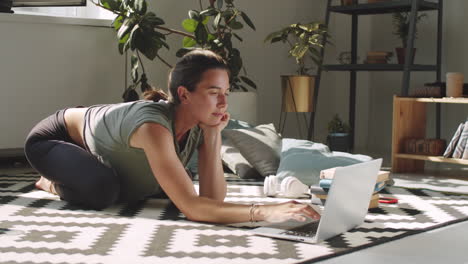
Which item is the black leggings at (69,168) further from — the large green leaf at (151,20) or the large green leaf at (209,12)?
the large green leaf at (209,12)

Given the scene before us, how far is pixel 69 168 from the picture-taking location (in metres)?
3.03

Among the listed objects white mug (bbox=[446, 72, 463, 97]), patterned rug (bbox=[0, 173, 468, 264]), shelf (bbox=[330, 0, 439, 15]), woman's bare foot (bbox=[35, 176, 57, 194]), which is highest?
shelf (bbox=[330, 0, 439, 15])

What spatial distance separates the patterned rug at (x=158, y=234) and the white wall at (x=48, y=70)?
1339 millimetres

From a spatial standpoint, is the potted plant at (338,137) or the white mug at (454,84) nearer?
the white mug at (454,84)

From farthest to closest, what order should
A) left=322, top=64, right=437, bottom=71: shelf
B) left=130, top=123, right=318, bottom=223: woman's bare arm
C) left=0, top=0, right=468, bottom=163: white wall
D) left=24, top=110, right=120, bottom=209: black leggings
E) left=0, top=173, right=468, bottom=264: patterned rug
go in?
1. left=322, top=64, right=437, bottom=71: shelf
2. left=0, top=0, right=468, bottom=163: white wall
3. left=24, top=110, right=120, bottom=209: black leggings
4. left=130, top=123, right=318, bottom=223: woman's bare arm
5. left=0, top=173, right=468, bottom=264: patterned rug

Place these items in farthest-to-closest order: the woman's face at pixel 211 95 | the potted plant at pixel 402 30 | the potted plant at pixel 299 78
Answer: the potted plant at pixel 402 30, the potted plant at pixel 299 78, the woman's face at pixel 211 95

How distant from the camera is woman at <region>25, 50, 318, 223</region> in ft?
8.44

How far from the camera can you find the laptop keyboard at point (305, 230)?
95.6 inches

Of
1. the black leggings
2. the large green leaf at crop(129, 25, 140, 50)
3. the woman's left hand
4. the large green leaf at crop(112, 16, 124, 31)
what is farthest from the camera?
the large green leaf at crop(112, 16, 124, 31)

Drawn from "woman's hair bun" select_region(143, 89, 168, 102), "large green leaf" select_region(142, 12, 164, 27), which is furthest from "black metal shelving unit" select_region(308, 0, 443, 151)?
"woman's hair bun" select_region(143, 89, 168, 102)

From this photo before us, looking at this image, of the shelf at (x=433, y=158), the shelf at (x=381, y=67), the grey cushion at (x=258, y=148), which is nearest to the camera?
the grey cushion at (x=258, y=148)

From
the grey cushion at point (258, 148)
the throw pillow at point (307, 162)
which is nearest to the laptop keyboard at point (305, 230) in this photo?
the throw pillow at point (307, 162)

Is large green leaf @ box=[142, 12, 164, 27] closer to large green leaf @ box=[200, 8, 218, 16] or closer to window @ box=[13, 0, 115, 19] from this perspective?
large green leaf @ box=[200, 8, 218, 16]

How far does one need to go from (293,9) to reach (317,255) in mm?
4211
